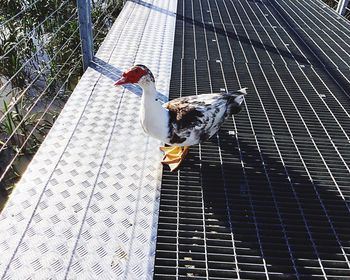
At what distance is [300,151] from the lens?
3.52 m

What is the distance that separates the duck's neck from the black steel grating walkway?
1.49 ft

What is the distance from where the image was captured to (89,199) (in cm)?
281

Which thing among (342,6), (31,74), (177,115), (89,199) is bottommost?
(31,74)

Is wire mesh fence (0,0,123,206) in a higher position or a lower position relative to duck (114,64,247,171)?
lower

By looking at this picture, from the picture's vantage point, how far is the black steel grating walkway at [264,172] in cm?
249

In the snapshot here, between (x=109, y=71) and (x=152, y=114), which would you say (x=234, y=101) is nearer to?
(x=152, y=114)

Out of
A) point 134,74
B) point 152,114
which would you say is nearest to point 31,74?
point 134,74

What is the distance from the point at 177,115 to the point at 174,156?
399 mm

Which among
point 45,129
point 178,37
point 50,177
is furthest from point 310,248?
point 178,37

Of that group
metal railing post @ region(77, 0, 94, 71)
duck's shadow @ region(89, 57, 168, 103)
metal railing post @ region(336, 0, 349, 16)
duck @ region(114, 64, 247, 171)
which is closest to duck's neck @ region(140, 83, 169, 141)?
duck @ region(114, 64, 247, 171)

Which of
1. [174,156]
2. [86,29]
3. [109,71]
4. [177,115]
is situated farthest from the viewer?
[109,71]

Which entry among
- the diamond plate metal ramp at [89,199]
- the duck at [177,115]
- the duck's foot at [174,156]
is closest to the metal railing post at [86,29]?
the diamond plate metal ramp at [89,199]

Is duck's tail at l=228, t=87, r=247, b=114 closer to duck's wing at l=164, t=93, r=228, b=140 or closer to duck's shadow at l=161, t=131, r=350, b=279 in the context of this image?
duck's wing at l=164, t=93, r=228, b=140

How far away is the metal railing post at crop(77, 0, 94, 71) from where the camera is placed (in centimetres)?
429
